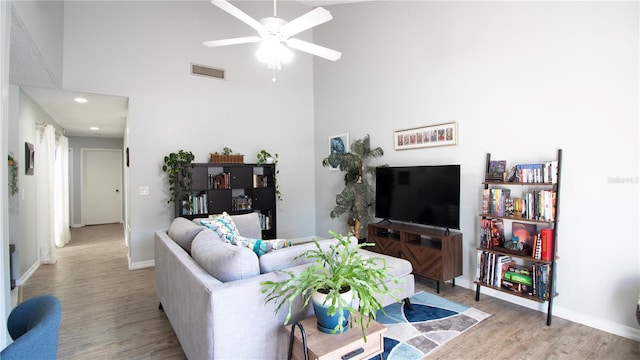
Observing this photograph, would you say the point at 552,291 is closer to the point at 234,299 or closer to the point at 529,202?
the point at 529,202

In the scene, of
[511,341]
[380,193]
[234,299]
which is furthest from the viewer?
[380,193]

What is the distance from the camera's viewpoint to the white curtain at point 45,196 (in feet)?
14.7

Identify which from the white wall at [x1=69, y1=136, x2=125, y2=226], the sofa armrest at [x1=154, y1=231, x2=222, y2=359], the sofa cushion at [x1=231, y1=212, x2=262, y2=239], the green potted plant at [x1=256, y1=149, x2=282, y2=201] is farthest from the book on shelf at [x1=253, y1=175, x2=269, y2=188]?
the white wall at [x1=69, y1=136, x2=125, y2=226]

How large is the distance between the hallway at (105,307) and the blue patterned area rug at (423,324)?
1.62 metres

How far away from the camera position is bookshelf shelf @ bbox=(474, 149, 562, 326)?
2676 millimetres

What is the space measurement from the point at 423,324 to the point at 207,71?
469cm

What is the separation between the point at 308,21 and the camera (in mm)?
2477

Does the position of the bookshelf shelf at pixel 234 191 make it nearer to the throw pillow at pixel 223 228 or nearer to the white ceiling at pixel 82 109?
the white ceiling at pixel 82 109

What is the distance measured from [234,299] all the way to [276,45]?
2.11 metres

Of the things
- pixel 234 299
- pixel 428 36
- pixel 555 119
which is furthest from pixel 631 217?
pixel 234 299

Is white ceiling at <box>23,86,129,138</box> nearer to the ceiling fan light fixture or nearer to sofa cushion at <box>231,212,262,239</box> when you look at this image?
sofa cushion at <box>231,212,262,239</box>

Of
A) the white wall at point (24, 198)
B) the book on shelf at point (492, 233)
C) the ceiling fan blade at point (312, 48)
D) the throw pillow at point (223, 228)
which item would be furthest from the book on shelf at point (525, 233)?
the white wall at point (24, 198)

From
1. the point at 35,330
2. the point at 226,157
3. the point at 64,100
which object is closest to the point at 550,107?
the point at 35,330

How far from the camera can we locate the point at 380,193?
Answer: 429cm
